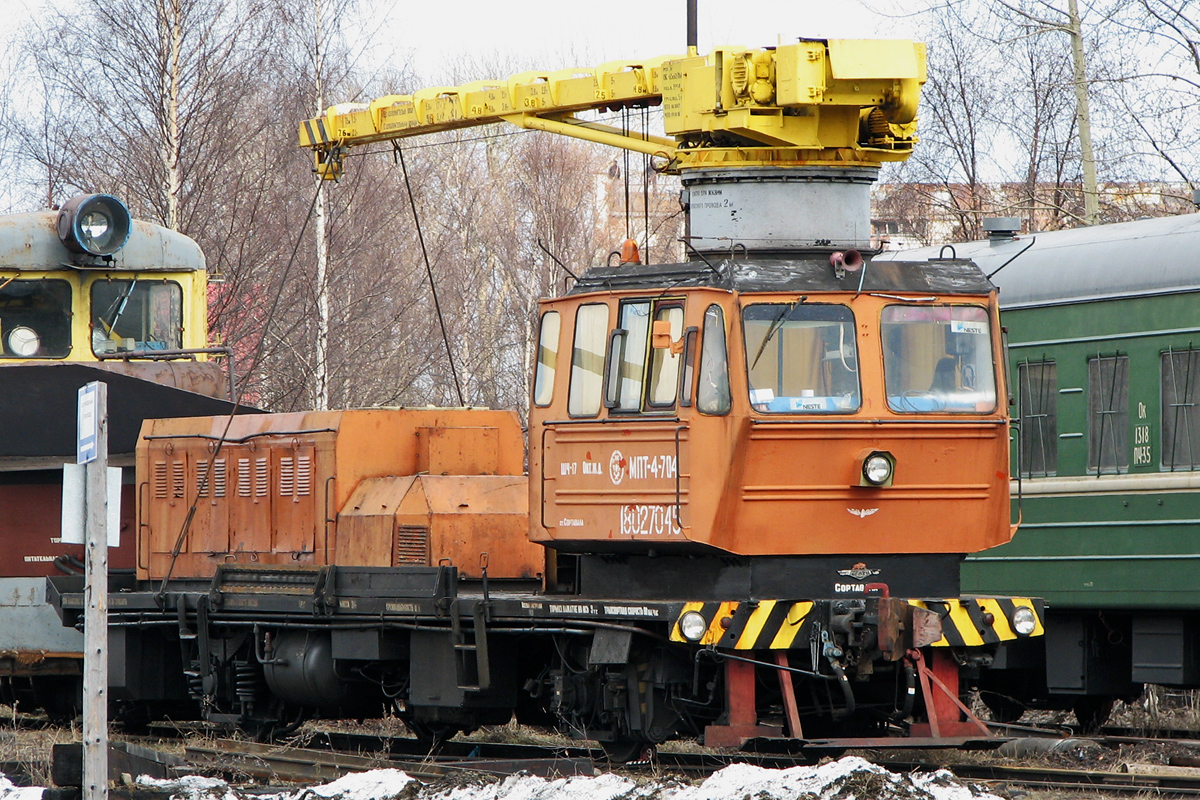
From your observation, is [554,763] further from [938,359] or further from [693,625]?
[938,359]

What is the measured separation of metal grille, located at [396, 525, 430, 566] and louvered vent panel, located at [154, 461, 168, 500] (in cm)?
310

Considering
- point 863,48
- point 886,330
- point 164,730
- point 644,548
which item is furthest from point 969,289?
point 164,730

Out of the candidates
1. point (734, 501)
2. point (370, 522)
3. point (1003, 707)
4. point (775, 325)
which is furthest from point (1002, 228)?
point (370, 522)

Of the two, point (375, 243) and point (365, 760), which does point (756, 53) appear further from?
point (375, 243)

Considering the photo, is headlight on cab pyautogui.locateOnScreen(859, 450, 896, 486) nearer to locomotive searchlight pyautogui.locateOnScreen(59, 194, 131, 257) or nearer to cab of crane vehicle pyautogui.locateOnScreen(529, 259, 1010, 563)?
cab of crane vehicle pyautogui.locateOnScreen(529, 259, 1010, 563)

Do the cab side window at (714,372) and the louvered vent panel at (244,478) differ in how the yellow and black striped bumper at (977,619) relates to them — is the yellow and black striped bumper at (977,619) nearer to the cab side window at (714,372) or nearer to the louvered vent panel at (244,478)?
the cab side window at (714,372)

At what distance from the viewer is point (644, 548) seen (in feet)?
32.8

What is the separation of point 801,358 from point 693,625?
1.76 meters

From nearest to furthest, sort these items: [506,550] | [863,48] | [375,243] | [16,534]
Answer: [863,48] < [506,550] < [16,534] < [375,243]

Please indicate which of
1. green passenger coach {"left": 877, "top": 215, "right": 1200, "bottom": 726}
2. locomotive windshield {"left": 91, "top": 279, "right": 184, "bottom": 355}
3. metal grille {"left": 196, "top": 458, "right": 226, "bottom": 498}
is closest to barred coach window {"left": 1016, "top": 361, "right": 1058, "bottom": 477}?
green passenger coach {"left": 877, "top": 215, "right": 1200, "bottom": 726}

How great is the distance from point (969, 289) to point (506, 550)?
12.8 feet

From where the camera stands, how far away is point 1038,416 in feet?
43.0

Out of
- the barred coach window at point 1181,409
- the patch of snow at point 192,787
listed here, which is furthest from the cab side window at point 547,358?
the barred coach window at point 1181,409

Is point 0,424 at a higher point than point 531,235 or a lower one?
lower
